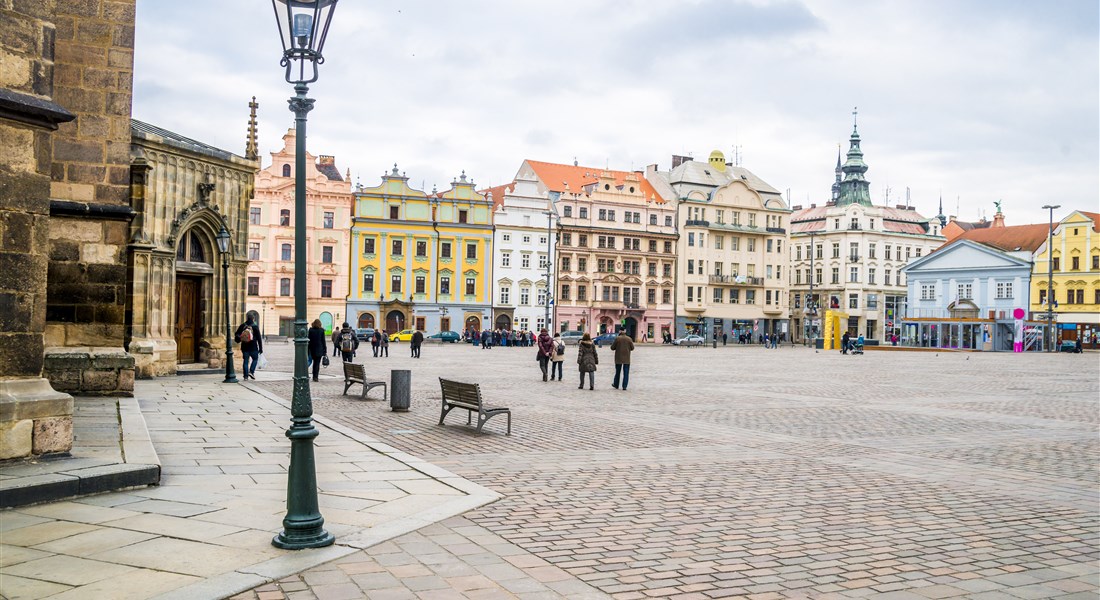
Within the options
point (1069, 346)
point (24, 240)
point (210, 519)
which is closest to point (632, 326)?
point (1069, 346)

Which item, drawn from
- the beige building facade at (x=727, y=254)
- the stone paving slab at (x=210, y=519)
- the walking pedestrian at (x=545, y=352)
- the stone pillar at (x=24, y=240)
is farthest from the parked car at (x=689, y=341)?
the stone pillar at (x=24, y=240)

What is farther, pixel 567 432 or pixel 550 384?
pixel 550 384

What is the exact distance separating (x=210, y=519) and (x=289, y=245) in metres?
68.8

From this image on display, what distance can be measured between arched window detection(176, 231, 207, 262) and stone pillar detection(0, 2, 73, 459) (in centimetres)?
1548

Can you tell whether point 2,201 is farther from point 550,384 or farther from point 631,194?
point 631,194

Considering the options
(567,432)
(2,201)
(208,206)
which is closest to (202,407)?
(567,432)

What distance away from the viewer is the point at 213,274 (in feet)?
83.7

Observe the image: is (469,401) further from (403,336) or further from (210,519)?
(403,336)

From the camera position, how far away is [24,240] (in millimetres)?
8977

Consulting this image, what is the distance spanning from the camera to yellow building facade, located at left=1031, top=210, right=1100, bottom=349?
3049 inches

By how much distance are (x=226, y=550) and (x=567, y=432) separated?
797 cm

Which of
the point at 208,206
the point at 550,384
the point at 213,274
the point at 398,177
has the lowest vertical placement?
the point at 550,384

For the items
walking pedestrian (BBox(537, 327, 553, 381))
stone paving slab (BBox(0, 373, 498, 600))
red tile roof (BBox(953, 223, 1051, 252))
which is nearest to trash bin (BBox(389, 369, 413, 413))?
stone paving slab (BBox(0, 373, 498, 600))

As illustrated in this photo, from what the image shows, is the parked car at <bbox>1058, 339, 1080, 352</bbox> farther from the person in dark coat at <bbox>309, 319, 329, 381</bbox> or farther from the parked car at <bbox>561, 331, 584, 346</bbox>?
the person in dark coat at <bbox>309, 319, 329, 381</bbox>
